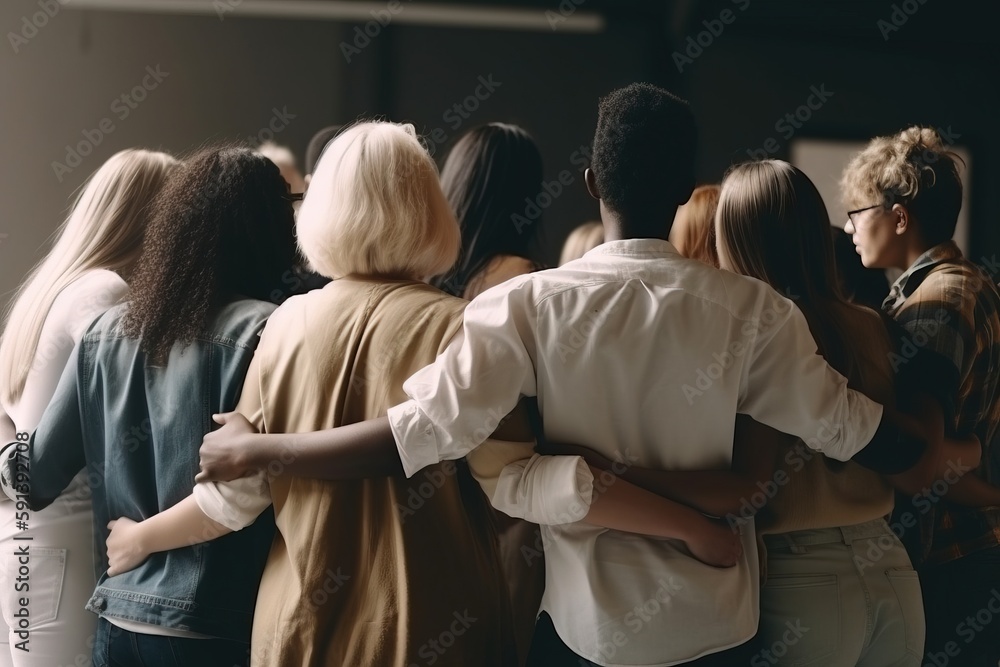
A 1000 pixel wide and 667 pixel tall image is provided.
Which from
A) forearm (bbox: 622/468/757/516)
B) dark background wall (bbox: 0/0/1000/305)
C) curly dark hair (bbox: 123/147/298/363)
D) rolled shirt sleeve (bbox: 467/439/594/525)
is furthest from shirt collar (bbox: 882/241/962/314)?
curly dark hair (bbox: 123/147/298/363)

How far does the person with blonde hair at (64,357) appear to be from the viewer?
4.99ft

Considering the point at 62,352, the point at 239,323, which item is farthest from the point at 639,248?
the point at 62,352

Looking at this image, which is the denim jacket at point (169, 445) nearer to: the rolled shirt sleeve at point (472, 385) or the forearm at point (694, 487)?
the rolled shirt sleeve at point (472, 385)

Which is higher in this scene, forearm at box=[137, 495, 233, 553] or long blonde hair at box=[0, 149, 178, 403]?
long blonde hair at box=[0, 149, 178, 403]

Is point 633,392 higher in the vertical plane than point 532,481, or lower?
higher

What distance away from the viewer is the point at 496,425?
44.3 inches

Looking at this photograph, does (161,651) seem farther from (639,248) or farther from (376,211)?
(639,248)

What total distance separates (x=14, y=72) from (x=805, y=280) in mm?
2283

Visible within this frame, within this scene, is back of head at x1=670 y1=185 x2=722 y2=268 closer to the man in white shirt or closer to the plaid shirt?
the plaid shirt

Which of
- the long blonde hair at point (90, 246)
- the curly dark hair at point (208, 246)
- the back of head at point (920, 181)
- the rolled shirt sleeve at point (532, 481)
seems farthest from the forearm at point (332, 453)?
the back of head at point (920, 181)

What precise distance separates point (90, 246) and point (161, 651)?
Result: 0.77 meters

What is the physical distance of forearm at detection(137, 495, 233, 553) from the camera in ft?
4.25

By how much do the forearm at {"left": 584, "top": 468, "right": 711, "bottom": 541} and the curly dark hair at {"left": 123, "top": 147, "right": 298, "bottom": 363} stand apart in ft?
2.21

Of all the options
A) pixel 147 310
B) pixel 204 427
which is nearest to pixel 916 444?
pixel 204 427
